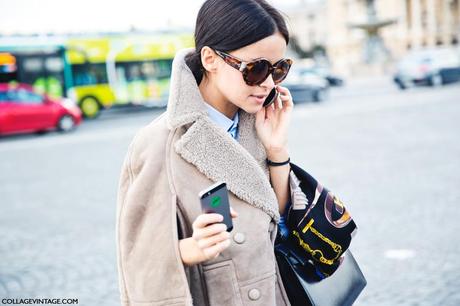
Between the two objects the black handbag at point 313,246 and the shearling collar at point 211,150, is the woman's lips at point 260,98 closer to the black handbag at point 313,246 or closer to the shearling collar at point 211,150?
the shearling collar at point 211,150

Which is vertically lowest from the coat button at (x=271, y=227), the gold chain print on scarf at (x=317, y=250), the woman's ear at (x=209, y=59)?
the gold chain print on scarf at (x=317, y=250)

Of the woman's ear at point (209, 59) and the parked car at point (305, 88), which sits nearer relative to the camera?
the woman's ear at point (209, 59)

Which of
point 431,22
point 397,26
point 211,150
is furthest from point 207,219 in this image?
point 431,22

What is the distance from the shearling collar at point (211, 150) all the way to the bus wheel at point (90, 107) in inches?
766

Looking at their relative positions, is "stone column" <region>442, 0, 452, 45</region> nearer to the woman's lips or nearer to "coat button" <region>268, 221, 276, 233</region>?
the woman's lips

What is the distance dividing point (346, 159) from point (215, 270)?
6.83 m

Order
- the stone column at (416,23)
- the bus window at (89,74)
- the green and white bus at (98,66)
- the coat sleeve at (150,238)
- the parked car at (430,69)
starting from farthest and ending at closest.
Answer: the stone column at (416,23), the parked car at (430,69), the bus window at (89,74), the green and white bus at (98,66), the coat sleeve at (150,238)

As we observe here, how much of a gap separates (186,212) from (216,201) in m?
0.17

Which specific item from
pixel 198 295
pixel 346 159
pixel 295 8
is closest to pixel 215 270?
pixel 198 295

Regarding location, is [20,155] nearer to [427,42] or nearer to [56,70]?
[56,70]

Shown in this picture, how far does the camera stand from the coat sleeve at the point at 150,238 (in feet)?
4.40

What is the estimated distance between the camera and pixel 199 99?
1498 mm

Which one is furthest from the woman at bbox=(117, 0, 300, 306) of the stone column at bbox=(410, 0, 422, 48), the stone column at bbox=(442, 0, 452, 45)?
the stone column at bbox=(442, 0, 452, 45)

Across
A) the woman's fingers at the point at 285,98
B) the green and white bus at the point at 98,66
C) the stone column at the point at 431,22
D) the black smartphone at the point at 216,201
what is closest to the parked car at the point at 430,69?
the green and white bus at the point at 98,66
